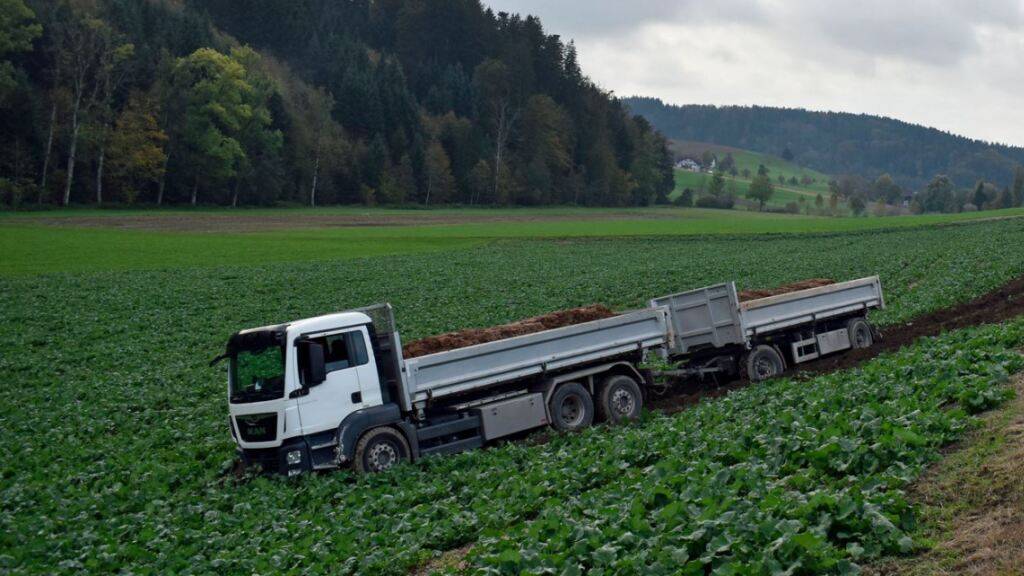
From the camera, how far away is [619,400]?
18328 millimetres

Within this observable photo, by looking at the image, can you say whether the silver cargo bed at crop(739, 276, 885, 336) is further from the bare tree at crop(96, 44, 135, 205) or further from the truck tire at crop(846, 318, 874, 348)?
the bare tree at crop(96, 44, 135, 205)

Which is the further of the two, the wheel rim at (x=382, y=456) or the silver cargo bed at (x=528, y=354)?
the silver cargo bed at (x=528, y=354)

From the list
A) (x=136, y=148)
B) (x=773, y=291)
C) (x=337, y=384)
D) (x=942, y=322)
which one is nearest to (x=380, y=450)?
(x=337, y=384)

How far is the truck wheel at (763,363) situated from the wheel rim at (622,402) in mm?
3309

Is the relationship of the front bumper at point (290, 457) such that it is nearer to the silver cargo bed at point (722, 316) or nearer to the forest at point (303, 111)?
the silver cargo bed at point (722, 316)

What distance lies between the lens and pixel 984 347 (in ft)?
55.3

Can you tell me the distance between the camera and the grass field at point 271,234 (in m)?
55.1

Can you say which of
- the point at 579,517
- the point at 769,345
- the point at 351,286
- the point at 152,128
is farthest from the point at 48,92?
the point at 579,517

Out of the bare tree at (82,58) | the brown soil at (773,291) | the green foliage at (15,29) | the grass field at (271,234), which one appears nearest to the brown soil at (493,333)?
the brown soil at (773,291)

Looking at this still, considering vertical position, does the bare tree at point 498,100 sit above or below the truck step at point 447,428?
above

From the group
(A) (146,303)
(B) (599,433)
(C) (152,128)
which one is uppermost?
(C) (152,128)

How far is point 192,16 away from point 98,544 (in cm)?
11500

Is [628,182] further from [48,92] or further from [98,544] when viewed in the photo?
[98,544]

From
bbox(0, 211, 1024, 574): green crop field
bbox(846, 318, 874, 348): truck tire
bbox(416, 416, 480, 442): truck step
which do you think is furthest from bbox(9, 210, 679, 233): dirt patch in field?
bbox(416, 416, 480, 442): truck step
